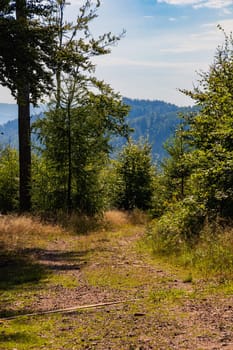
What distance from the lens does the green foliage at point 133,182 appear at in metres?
29.2

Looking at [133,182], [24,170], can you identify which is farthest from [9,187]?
[133,182]

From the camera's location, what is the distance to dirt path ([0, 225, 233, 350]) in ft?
17.2

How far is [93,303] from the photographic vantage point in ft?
23.8

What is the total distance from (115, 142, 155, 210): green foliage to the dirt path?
17.5 metres

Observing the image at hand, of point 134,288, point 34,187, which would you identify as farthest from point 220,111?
point 34,187

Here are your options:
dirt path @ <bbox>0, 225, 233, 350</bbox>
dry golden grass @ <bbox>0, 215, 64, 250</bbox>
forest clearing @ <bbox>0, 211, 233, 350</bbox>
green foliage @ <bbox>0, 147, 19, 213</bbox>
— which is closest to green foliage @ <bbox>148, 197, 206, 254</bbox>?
forest clearing @ <bbox>0, 211, 233, 350</bbox>

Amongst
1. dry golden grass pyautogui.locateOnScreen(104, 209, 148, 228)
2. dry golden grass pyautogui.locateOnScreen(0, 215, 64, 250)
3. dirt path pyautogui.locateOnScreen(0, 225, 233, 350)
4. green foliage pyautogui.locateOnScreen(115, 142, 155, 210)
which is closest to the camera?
dirt path pyautogui.locateOnScreen(0, 225, 233, 350)

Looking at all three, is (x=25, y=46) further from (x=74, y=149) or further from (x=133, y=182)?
(x=133, y=182)

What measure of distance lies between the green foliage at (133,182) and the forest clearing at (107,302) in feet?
52.6

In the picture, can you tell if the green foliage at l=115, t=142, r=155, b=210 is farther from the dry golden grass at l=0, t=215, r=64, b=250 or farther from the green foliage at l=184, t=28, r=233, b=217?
the green foliage at l=184, t=28, r=233, b=217

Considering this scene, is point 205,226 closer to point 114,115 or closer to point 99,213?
point 99,213

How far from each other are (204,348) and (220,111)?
31.2 feet

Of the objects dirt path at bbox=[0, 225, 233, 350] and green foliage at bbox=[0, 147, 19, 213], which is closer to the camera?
dirt path at bbox=[0, 225, 233, 350]

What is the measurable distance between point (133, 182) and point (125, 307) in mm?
22546
